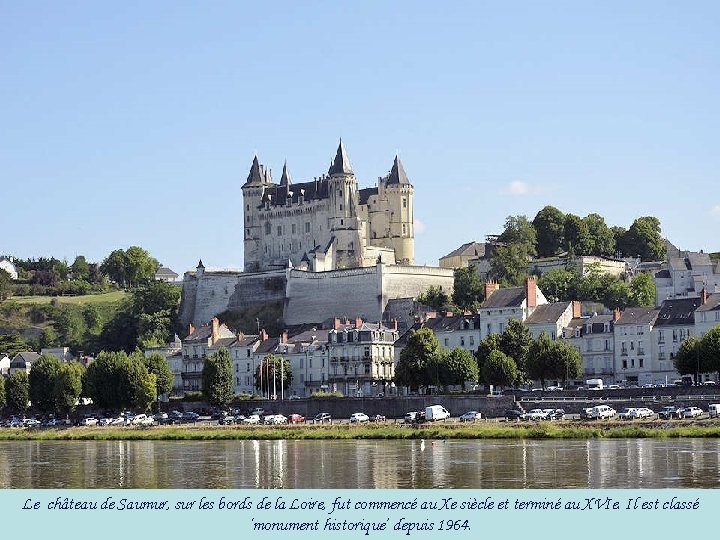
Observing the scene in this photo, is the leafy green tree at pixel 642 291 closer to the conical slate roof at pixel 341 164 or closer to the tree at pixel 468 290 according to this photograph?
the tree at pixel 468 290

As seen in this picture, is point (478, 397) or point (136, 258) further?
point (136, 258)

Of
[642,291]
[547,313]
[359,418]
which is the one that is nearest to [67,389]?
[359,418]

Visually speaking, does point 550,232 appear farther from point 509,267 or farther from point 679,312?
point 679,312

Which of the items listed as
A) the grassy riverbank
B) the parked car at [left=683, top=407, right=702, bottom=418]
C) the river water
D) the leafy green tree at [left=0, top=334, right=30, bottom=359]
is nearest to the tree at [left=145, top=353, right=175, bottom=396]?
the grassy riverbank

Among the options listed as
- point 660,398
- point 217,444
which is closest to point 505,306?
point 660,398

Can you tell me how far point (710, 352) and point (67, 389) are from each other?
33.6 metres

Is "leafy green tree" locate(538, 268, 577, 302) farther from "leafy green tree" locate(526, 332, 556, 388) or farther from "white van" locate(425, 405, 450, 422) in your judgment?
"white van" locate(425, 405, 450, 422)

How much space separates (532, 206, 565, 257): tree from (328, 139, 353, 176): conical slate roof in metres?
15.8

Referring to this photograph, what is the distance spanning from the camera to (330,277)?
112 m

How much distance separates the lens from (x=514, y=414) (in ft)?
213

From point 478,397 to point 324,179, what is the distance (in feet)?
199

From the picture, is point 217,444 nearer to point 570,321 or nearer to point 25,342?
point 570,321

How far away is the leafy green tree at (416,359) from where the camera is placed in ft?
247

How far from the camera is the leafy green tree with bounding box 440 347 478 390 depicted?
7338cm
